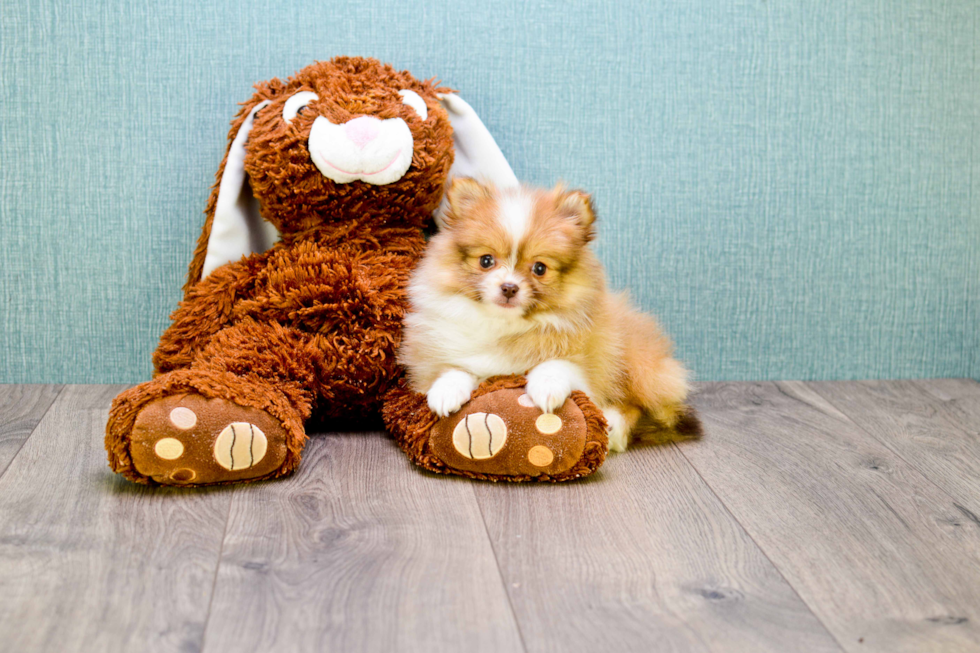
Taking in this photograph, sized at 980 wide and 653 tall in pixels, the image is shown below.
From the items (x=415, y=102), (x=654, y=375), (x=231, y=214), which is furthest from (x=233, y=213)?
(x=654, y=375)

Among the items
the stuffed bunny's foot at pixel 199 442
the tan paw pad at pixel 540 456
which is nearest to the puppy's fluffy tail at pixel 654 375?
the tan paw pad at pixel 540 456

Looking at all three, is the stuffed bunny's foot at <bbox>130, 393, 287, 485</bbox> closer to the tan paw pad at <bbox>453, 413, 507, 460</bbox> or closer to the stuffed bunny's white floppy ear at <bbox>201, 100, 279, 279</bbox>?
the tan paw pad at <bbox>453, 413, 507, 460</bbox>

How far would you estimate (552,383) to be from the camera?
52.5 inches

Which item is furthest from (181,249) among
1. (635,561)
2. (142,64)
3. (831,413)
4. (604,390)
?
(831,413)

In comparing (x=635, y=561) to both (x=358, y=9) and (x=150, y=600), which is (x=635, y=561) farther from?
(x=358, y=9)

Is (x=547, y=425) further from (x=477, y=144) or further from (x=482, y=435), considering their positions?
(x=477, y=144)

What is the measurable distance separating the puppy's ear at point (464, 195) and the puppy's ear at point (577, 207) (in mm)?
121

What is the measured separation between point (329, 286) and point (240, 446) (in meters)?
0.35

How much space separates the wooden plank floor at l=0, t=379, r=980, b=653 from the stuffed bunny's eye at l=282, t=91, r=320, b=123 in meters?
0.59

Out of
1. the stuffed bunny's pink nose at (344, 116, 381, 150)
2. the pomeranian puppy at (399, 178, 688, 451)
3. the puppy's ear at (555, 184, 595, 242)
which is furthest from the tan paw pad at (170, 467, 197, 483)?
the puppy's ear at (555, 184, 595, 242)

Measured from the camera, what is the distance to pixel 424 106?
1.57 metres

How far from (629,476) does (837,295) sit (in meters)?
0.85

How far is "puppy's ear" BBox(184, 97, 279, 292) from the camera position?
1588mm

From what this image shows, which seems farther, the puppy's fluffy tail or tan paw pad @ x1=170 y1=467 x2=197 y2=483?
the puppy's fluffy tail
